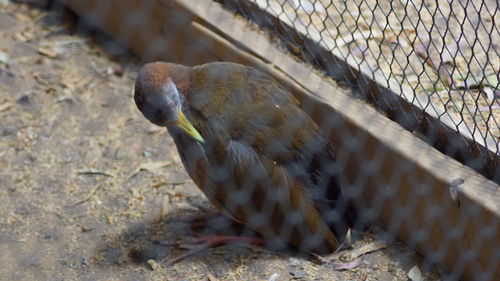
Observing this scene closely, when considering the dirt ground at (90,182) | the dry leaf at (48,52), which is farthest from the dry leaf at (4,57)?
the dry leaf at (48,52)

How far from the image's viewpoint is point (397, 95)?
3.42 m

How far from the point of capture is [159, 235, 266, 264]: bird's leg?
11.3 ft

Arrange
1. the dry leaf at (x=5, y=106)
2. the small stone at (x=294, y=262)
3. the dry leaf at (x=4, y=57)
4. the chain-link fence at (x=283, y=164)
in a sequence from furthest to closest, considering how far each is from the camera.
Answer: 1. the dry leaf at (x=4, y=57)
2. the dry leaf at (x=5, y=106)
3. the small stone at (x=294, y=262)
4. the chain-link fence at (x=283, y=164)

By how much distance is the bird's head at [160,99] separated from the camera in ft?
10.6

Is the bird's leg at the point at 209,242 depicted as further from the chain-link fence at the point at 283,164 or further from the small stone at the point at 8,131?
the small stone at the point at 8,131

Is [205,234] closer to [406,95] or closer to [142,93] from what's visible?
[142,93]

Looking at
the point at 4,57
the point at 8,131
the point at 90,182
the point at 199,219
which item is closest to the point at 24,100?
the point at 8,131

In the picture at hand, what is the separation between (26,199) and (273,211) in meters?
1.10

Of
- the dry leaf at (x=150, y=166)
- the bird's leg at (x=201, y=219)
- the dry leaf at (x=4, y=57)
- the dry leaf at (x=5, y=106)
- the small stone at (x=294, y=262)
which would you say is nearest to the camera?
the small stone at (x=294, y=262)

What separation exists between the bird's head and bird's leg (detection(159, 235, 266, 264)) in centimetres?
45

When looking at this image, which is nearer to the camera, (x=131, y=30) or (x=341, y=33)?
(x=341, y=33)

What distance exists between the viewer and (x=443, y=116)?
328cm

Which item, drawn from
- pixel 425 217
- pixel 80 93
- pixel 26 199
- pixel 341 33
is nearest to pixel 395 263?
pixel 425 217

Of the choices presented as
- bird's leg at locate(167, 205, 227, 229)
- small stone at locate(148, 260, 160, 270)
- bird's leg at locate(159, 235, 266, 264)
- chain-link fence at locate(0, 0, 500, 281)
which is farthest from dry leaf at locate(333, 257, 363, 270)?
small stone at locate(148, 260, 160, 270)
